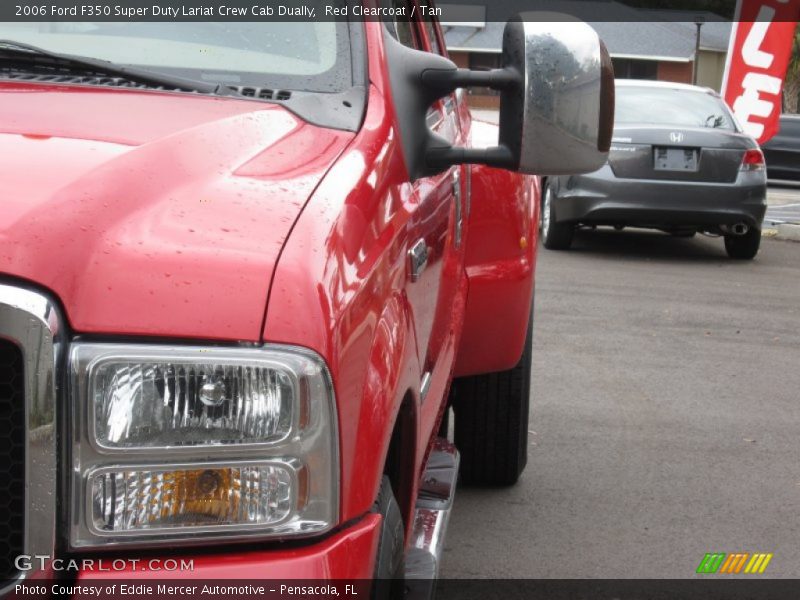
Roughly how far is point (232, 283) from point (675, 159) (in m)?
10.2

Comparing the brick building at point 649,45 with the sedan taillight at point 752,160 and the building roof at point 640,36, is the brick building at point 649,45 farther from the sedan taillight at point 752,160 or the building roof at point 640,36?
the sedan taillight at point 752,160

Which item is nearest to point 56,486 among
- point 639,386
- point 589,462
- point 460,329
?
point 460,329

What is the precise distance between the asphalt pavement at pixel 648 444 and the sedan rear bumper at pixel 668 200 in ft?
4.98

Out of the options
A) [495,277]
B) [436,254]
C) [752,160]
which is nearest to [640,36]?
[752,160]

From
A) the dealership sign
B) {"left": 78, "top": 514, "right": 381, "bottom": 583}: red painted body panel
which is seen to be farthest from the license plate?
{"left": 78, "top": 514, "right": 381, "bottom": 583}: red painted body panel

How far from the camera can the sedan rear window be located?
39.8 feet

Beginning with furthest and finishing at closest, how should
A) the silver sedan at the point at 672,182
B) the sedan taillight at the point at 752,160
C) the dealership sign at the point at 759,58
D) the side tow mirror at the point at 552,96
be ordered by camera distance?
the dealership sign at the point at 759,58 < the sedan taillight at the point at 752,160 < the silver sedan at the point at 672,182 < the side tow mirror at the point at 552,96

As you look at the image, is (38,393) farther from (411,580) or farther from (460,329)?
(460,329)

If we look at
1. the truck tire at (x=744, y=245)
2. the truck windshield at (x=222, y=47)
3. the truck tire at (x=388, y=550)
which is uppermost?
the truck windshield at (x=222, y=47)

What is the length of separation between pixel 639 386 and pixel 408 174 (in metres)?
4.38

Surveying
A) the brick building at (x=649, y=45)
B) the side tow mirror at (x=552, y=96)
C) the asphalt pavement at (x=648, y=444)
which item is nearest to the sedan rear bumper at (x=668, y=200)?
the asphalt pavement at (x=648, y=444)

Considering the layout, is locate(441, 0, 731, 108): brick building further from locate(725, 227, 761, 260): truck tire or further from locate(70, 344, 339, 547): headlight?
locate(70, 344, 339, 547): headlight

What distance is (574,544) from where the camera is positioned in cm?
430

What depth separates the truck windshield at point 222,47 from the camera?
8.97 feet
